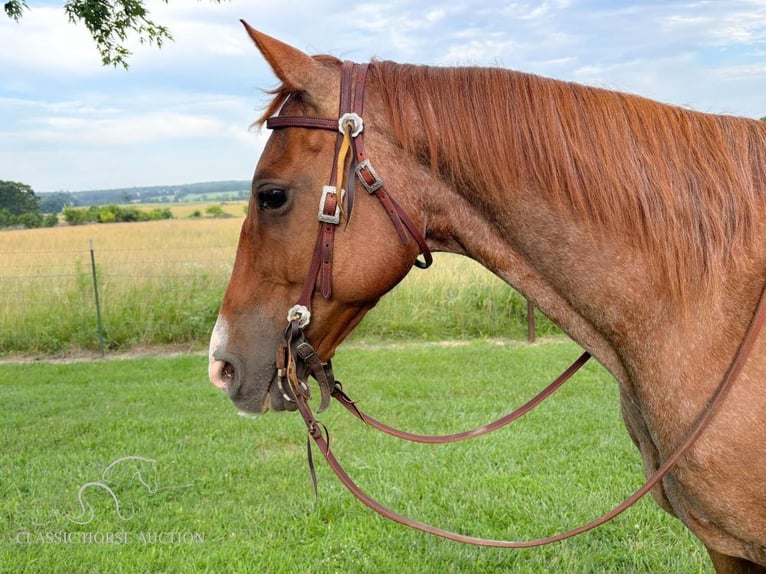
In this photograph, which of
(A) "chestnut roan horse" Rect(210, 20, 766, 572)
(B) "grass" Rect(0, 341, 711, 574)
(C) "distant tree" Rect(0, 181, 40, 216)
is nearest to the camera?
(A) "chestnut roan horse" Rect(210, 20, 766, 572)

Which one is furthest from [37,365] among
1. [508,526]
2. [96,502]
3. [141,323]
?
[508,526]

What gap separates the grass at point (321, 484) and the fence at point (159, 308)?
8.43 feet

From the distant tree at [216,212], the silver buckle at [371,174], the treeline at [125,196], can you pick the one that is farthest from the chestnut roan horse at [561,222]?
the distant tree at [216,212]

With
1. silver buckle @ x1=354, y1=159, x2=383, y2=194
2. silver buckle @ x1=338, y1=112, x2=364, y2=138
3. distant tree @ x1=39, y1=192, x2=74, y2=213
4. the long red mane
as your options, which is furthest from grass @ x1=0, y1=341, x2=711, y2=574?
distant tree @ x1=39, y1=192, x2=74, y2=213

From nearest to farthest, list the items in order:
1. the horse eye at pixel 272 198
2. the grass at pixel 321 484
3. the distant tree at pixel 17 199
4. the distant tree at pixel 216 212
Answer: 1. the horse eye at pixel 272 198
2. the grass at pixel 321 484
3. the distant tree at pixel 17 199
4. the distant tree at pixel 216 212

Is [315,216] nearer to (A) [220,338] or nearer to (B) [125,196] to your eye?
(A) [220,338]

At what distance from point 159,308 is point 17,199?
1833 centimetres

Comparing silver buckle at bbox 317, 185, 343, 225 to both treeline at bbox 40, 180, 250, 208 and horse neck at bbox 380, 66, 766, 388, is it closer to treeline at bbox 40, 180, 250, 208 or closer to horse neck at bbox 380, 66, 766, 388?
horse neck at bbox 380, 66, 766, 388

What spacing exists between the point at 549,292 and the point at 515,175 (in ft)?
1.25

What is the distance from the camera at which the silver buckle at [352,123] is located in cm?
174

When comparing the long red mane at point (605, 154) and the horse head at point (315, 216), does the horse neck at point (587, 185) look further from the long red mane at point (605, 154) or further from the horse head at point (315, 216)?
the horse head at point (315, 216)

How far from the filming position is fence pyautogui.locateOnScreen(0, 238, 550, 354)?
10.1 m

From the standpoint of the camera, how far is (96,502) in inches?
174

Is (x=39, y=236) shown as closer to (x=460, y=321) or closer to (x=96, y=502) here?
(x=460, y=321)
